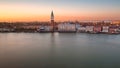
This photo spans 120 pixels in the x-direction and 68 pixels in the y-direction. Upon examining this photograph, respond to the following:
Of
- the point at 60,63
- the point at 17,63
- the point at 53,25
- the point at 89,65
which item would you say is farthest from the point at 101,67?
the point at 53,25

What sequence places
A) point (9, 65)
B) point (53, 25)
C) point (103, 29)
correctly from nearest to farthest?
point (9, 65) < point (103, 29) < point (53, 25)

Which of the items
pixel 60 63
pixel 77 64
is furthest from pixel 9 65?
pixel 77 64

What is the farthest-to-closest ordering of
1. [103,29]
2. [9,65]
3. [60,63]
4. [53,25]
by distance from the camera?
[53,25] < [103,29] < [60,63] < [9,65]

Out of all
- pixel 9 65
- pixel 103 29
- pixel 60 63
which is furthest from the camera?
pixel 103 29

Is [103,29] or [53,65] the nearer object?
[53,65]

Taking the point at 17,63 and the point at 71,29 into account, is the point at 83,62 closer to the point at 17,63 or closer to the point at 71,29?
the point at 17,63

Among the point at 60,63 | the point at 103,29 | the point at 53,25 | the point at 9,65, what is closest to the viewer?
the point at 9,65

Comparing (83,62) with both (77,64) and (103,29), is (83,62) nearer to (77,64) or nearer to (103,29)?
(77,64)

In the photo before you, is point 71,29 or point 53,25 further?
point 53,25
